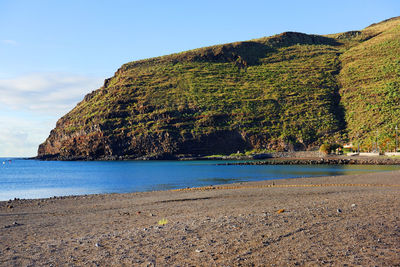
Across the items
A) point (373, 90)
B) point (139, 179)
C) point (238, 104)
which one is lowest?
point (139, 179)

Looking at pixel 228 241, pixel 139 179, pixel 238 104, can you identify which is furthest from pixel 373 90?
pixel 228 241

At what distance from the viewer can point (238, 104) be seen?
10900cm

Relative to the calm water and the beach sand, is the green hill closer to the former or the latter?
the calm water

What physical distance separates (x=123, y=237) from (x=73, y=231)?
3.07 metres

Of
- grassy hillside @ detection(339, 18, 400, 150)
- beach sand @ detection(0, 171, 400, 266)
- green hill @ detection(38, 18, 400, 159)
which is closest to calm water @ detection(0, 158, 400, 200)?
beach sand @ detection(0, 171, 400, 266)

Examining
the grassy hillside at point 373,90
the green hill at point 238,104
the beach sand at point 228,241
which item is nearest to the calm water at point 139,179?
the beach sand at point 228,241

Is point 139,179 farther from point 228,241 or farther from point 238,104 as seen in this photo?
point 238,104

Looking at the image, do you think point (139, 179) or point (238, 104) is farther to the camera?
point (238, 104)

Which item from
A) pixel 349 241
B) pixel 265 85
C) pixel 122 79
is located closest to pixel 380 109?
pixel 265 85

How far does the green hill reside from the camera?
3826 inches

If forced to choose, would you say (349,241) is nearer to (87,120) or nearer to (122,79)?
(87,120)

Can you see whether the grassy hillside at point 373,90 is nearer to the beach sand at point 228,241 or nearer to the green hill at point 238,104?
the green hill at point 238,104

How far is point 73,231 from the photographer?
12.9 metres

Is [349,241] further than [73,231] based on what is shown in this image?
No
